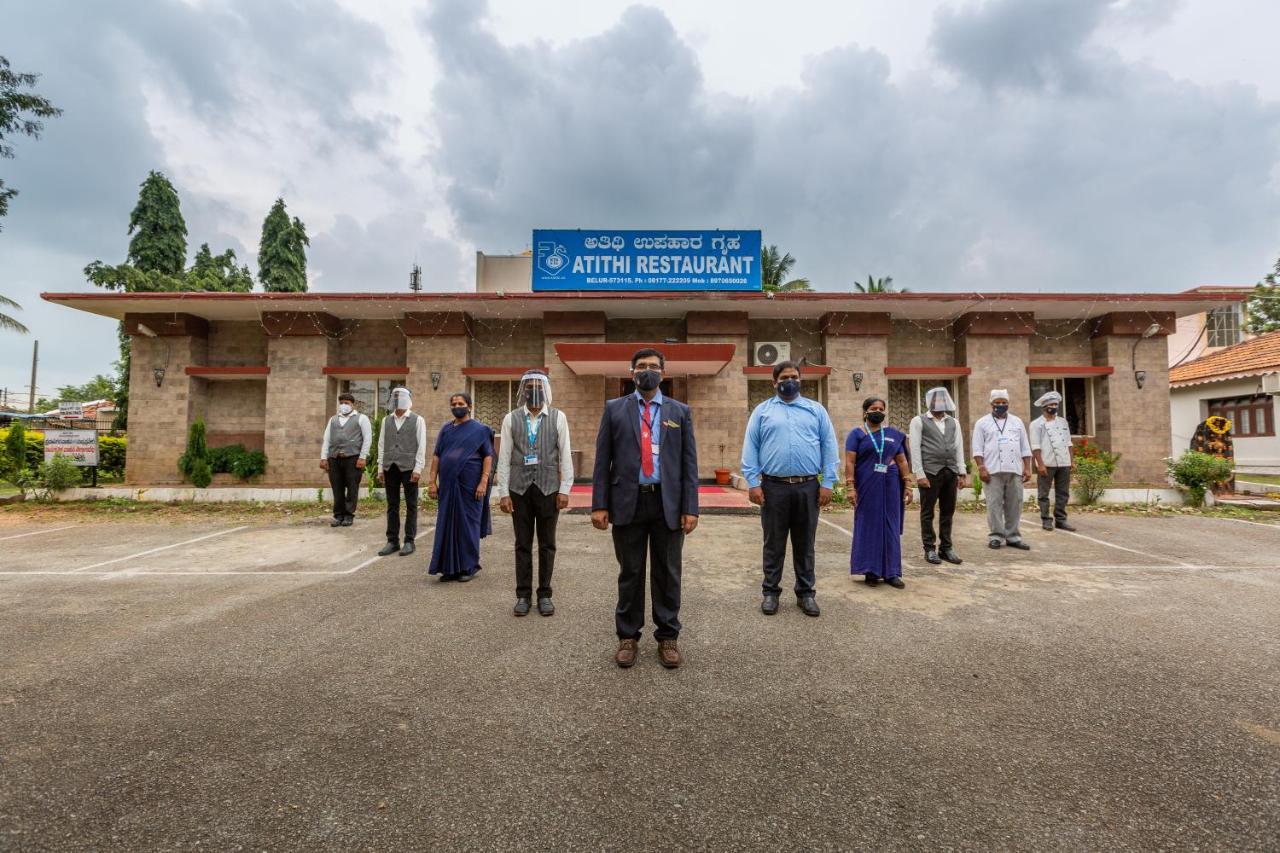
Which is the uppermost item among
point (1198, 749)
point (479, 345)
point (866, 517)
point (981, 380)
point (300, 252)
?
point (300, 252)

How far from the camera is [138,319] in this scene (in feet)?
41.7

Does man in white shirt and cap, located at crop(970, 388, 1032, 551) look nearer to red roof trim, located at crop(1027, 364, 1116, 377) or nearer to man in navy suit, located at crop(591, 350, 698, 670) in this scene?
man in navy suit, located at crop(591, 350, 698, 670)

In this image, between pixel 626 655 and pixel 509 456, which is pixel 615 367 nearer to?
pixel 509 456

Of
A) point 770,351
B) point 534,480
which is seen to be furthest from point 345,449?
point 770,351

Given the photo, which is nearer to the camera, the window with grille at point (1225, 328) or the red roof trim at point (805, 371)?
the red roof trim at point (805, 371)

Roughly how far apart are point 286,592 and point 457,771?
3.43 meters

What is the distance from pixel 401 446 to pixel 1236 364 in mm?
22826

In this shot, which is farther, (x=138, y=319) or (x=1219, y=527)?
(x=138, y=319)

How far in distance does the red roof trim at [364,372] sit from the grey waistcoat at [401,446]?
25.9ft

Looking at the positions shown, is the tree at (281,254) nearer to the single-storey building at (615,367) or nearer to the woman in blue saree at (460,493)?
the single-storey building at (615,367)

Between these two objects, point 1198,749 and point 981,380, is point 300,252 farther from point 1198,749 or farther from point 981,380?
point 1198,749

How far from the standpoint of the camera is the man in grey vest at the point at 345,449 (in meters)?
7.41

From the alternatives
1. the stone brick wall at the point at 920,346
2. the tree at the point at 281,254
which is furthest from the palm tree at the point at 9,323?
the stone brick wall at the point at 920,346

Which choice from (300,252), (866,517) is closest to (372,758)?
(866,517)
